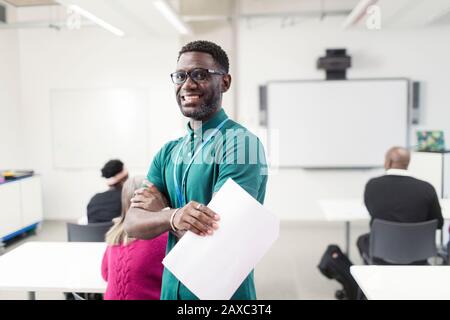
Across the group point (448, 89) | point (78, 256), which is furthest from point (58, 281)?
A: point (448, 89)

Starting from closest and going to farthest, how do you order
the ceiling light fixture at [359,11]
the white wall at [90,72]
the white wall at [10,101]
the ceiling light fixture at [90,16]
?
the ceiling light fixture at [359,11] < the ceiling light fixture at [90,16] < the white wall at [10,101] < the white wall at [90,72]

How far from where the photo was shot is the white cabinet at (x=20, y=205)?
3924 millimetres

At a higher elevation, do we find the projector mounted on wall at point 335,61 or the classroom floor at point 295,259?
the projector mounted on wall at point 335,61

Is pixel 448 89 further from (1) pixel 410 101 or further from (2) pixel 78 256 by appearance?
(2) pixel 78 256

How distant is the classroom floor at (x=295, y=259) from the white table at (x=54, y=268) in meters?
0.14

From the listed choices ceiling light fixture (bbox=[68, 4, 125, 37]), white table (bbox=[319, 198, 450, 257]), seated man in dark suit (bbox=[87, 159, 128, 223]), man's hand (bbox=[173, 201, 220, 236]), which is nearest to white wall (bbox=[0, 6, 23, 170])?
ceiling light fixture (bbox=[68, 4, 125, 37])

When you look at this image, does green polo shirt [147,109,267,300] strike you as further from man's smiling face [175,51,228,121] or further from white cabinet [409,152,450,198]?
white cabinet [409,152,450,198]

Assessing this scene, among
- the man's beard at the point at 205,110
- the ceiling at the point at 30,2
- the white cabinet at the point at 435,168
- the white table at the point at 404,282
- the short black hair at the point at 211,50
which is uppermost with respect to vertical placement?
the ceiling at the point at 30,2

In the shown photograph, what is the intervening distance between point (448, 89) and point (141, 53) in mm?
3611

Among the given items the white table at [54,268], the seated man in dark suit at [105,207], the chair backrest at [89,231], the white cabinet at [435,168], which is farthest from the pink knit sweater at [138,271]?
the white cabinet at [435,168]

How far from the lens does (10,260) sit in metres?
1.93

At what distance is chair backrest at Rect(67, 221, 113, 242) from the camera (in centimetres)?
232

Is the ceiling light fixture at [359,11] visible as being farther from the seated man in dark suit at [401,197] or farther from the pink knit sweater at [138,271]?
the pink knit sweater at [138,271]

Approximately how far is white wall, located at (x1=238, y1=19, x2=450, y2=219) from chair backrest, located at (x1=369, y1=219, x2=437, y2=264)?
2.18 m
